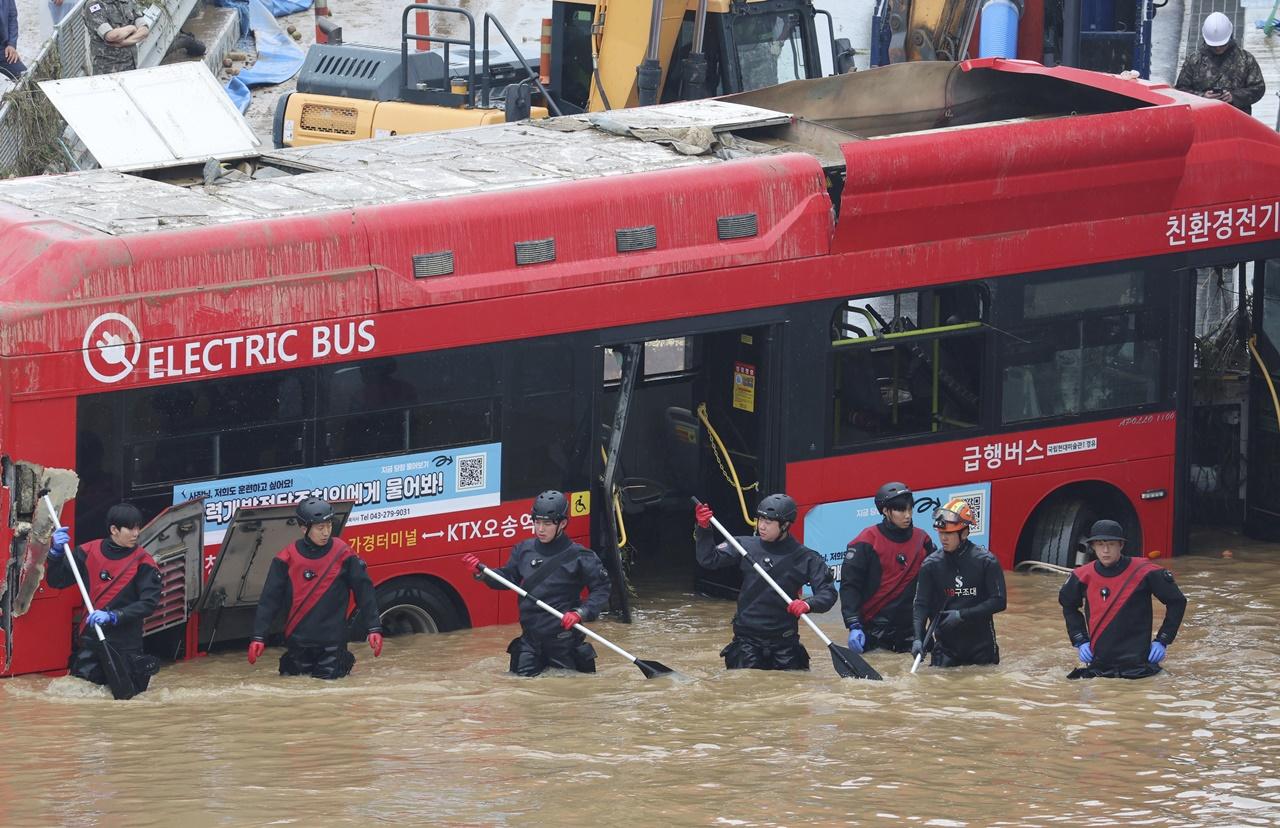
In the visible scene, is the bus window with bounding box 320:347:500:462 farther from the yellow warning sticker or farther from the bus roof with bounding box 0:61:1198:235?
the yellow warning sticker

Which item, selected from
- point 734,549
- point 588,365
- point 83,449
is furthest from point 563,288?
point 83,449

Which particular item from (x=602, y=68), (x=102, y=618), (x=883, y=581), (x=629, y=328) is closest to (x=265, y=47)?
(x=602, y=68)

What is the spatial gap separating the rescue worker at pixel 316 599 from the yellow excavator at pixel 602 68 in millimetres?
7384

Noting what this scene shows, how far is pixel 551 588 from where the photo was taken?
12383mm

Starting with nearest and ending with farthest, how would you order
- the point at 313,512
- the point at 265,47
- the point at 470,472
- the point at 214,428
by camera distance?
the point at 313,512 < the point at 214,428 < the point at 470,472 < the point at 265,47

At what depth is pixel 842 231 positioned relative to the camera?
13977 mm

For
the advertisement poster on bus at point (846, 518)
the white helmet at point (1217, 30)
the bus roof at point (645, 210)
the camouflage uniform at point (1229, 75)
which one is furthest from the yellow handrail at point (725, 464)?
the white helmet at point (1217, 30)

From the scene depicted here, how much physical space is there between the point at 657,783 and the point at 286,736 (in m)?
1.94

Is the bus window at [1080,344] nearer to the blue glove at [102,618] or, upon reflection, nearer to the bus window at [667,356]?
the bus window at [667,356]

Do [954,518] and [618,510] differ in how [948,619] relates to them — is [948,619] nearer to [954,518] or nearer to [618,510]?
[954,518]

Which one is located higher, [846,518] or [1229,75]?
[1229,75]

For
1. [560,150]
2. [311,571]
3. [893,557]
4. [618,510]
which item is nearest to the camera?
[311,571]

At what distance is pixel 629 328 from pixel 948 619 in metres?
2.64

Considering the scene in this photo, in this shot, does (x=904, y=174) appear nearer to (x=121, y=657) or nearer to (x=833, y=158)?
(x=833, y=158)
